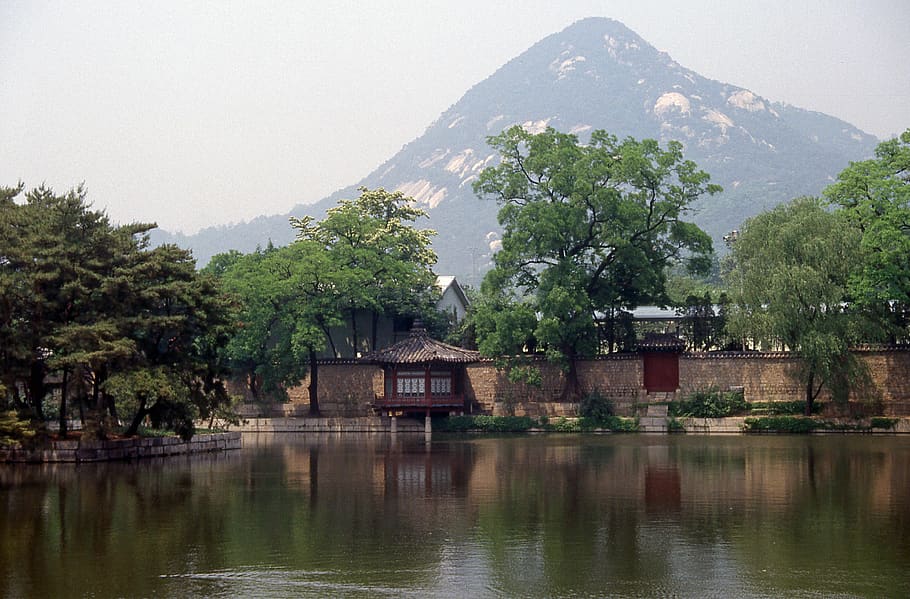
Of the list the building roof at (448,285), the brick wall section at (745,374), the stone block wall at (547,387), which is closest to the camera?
the brick wall section at (745,374)

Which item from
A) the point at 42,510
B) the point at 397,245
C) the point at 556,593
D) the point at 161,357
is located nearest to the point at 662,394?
the point at 397,245

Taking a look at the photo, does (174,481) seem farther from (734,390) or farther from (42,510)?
(734,390)

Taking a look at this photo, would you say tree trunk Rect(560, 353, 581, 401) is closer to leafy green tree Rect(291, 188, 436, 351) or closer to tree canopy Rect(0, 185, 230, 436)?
leafy green tree Rect(291, 188, 436, 351)

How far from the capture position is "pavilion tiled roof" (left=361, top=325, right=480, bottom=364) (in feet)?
146

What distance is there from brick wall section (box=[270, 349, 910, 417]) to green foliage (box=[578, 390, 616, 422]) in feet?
3.33

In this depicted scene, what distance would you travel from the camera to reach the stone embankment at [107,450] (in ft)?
93.5

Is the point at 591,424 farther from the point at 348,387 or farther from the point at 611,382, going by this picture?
the point at 348,387

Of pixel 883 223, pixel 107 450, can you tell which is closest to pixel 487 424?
pixel 883 223

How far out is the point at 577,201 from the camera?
1697 inches

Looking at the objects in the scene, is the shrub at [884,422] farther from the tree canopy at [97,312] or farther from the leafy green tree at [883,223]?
the tree canopy at [97,312]

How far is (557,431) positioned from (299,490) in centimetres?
2124

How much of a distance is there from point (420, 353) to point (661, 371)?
960 cm

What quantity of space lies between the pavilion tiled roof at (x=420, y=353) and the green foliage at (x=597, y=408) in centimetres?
491

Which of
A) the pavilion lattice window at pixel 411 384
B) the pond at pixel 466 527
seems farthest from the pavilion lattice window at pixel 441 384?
the pond at pixel 466 527
